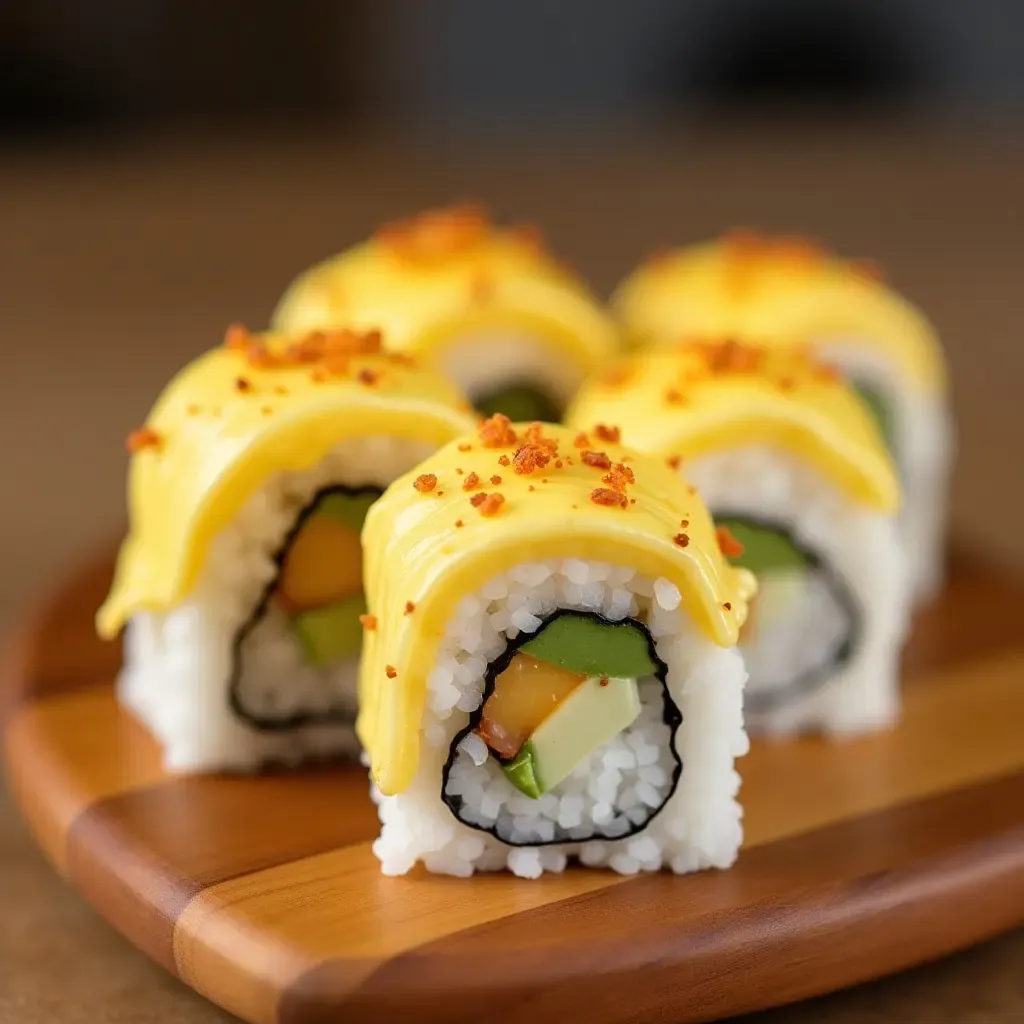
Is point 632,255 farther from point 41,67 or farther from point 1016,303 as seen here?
point 41,67

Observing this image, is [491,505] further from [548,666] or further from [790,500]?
[790,500]

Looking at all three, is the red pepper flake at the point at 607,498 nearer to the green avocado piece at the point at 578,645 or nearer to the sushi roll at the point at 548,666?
the sushi roll at the point at 548,666

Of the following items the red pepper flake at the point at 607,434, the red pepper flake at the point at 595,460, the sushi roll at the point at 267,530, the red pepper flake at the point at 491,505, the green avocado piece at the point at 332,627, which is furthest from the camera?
the green avocado piece at the point at 332,627

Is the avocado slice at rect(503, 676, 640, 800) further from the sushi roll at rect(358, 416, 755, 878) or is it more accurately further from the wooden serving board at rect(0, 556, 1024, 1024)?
the wooden serving board at rect(0, 556, 1024, 1024)

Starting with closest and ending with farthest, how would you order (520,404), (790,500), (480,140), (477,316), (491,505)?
1. (491,505)
2. (790,500)
3. (477,316)
4. (520,404)
5. (480,140)

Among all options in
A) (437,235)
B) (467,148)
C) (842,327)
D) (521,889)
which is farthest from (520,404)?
(467,148)

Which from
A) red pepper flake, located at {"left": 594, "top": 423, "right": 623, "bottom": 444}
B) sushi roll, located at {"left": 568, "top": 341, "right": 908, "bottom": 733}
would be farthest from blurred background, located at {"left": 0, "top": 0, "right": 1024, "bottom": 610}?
red pepper flake, located at {"left": 594, "top": 423, "right": 623, "bottom": 444}

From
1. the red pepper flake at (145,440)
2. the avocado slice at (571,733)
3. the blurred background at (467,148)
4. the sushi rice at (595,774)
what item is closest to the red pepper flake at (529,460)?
the sushi rice at (595,774)
